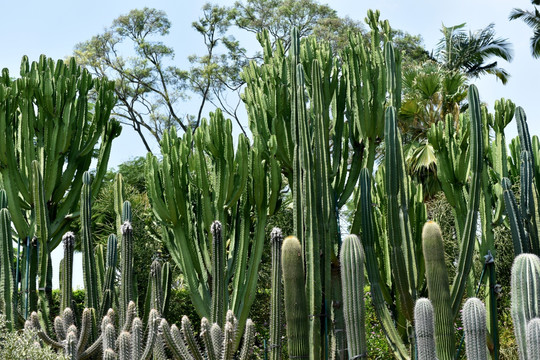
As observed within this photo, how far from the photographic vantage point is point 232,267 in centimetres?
915

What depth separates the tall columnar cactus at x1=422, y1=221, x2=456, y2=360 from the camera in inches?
203

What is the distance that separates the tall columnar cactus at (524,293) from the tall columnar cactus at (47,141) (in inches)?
240

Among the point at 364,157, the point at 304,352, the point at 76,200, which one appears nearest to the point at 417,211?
the point at 364,157

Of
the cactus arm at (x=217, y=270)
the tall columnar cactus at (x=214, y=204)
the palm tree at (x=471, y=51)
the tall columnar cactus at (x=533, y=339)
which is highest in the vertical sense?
the palm tree at (x=471, y=51)

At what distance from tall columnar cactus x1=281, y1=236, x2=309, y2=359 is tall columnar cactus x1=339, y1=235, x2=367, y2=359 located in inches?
18.0

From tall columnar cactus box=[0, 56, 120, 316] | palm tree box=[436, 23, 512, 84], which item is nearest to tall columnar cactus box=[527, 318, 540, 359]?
tall columnar cactus box=[0, 56, 120, 316]

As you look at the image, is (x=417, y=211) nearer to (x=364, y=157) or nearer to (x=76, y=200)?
(x=364, y=157)

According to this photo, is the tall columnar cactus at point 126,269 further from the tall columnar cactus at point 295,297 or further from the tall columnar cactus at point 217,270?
the tall columnar cactus at point 295,297

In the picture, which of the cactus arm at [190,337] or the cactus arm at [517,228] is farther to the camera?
the cactus arm at [517,228]

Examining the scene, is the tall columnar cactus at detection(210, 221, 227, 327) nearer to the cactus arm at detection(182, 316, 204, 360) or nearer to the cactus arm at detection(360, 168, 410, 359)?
the cactus arm at detection(182, 316, 204, 360)

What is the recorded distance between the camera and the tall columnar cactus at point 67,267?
7.89 metres

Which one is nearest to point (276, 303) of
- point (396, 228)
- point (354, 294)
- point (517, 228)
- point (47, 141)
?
point (396, 228)

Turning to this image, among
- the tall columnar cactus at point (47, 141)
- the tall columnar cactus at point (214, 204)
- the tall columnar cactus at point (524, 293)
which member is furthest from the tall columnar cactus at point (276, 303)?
the tall columnar cactus at point (47, 141)

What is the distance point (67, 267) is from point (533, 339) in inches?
204
